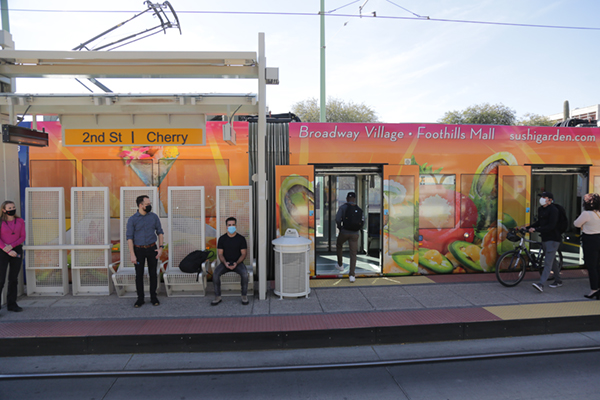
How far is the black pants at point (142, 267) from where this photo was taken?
589 centimetres

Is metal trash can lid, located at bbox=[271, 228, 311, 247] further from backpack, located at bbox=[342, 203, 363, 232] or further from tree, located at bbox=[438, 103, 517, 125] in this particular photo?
tree, located at bbox=[438, 103, 517, 125]

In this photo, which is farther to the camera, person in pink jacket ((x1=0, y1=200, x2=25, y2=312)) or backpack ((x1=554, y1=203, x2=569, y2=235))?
backpack ((x1=554, y1=203, x2=569, y2=235))

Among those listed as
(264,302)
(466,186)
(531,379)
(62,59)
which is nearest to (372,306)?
(264,302)

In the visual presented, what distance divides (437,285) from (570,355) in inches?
102

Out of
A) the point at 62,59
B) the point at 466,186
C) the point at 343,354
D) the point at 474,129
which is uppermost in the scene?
the point at 62,59

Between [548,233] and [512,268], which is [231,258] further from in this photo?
[548,233]

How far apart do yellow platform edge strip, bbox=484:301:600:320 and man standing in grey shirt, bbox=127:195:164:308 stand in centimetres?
531

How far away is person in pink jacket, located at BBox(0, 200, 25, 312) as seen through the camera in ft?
18.4

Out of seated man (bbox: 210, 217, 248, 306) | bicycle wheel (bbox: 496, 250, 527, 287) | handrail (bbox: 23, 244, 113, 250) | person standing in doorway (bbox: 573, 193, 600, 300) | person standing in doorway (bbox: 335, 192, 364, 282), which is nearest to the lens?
seated man (bbox: 210, 217, 248, 306)

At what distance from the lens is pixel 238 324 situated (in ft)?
16.9

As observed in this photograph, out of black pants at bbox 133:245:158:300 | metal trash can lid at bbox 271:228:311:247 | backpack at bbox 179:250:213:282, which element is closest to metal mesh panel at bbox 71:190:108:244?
black pants at bbox 133:245:158:300

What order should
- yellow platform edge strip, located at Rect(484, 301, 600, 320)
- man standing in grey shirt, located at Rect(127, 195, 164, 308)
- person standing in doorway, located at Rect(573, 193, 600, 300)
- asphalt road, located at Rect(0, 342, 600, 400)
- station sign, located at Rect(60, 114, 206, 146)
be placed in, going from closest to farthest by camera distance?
1. asphalt road, located at Rect(0, 342, 600, 400)
2. yellow platform edge strip, located at Rect(484, 301, 600, 320)
3. man standing in grey shirt, located at Rect(127, 195, 164, 308)
4. person standing in doorway, located at Rect(573, 193, 600, 300)
5. station sign, located at Rect(60, 114, 206, 146)

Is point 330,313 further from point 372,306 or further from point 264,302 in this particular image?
point 264,302

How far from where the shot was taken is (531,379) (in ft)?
13.3
